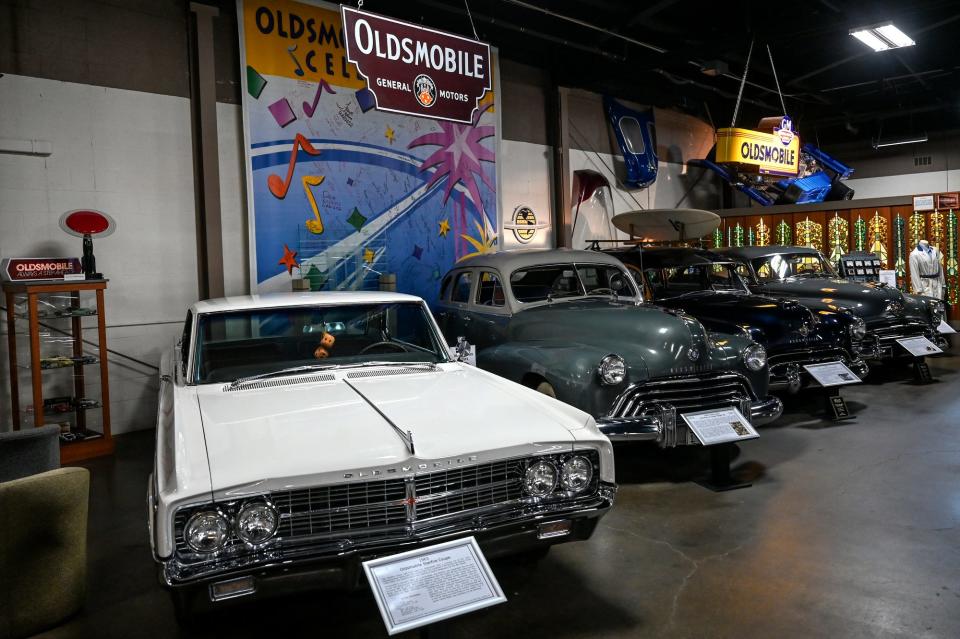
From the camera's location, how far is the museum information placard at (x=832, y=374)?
5355 mm

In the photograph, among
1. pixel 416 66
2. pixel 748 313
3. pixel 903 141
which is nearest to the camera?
pixel 416 66

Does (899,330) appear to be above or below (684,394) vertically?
above

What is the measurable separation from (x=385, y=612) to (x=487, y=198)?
292 inches

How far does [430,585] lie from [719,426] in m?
2.47

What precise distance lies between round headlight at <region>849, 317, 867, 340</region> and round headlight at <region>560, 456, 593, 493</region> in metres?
4.96

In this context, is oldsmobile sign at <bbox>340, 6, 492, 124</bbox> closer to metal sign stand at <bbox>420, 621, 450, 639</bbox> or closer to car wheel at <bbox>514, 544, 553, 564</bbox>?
Result: car wheel at <bbox>514, 544, 553, 564</bbox>

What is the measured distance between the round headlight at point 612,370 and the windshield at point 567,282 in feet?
4.27

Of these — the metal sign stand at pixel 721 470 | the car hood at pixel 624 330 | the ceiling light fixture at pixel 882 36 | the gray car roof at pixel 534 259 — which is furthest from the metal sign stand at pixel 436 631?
the ceiling light fixture at pixel 882 36

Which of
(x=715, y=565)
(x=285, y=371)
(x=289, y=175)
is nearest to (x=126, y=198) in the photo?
(x=289, y=175)

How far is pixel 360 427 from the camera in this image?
242cm

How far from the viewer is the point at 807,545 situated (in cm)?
327

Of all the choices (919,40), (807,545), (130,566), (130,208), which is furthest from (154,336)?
(919,40)

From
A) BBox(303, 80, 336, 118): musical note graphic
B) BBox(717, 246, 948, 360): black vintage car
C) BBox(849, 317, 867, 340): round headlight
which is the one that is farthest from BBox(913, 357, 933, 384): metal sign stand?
BBox(303, 80, 336, 118): musical note graphic

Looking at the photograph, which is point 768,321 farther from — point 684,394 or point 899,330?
point 899,330
